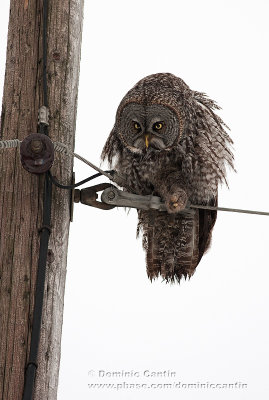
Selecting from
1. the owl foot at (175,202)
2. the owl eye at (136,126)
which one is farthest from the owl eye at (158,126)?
the owl foot at (175,202)

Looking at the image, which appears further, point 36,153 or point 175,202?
point 175,202

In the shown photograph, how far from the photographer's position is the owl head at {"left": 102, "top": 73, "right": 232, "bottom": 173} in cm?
399

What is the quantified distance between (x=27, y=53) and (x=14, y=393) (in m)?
1.48

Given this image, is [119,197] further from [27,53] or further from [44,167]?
[27,53]

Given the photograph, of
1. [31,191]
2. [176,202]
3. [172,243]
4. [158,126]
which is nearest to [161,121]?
[158,126]

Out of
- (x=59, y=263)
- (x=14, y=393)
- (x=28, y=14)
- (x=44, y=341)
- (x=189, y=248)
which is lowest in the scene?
(x=14, y=393)

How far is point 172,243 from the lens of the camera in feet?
13.6

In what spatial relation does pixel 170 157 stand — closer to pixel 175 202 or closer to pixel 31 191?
pixel 175 202

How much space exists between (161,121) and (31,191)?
165 centimetres

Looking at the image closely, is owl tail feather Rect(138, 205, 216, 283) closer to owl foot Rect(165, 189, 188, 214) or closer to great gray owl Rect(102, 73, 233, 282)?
great gray owl Rect(102, 73, 233, 282)

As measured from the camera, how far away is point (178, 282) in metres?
4.12

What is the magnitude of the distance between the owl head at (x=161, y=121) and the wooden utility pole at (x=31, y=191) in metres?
1.10

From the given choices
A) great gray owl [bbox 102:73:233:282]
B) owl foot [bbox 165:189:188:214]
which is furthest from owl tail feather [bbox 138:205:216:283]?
owl foot [bbox 165:189:188:214]

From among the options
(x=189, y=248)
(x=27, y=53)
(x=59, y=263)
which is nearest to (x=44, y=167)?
(x=59, y=263)
